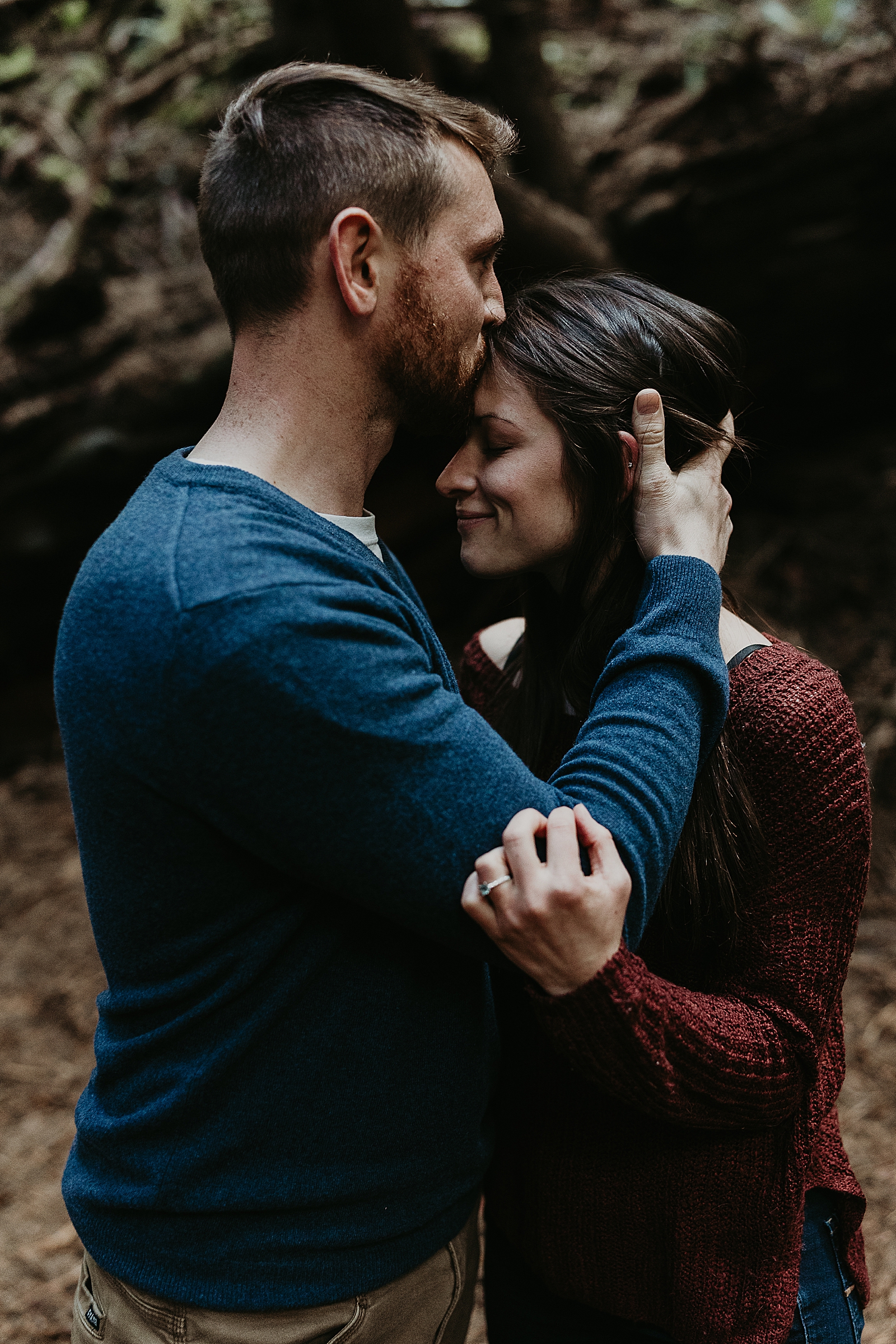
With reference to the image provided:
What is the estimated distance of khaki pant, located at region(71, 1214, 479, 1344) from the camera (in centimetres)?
137

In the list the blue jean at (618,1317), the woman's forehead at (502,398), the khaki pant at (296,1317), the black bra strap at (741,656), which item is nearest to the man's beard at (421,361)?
the woman's forehead at (502,398)

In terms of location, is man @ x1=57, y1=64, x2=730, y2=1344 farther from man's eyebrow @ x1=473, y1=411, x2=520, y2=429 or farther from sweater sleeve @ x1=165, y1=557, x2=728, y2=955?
man's eyebrow @ x1=473, y1=411, x2=520, y2=429

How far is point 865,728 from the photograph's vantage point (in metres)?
4.70

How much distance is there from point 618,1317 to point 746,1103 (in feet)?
1.66

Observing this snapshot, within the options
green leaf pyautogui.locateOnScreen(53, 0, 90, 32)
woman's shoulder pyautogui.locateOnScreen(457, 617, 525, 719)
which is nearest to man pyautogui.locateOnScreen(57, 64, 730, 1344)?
woman's shoulder pyautogui.locateOnScreen(457, 617, 525, 719)

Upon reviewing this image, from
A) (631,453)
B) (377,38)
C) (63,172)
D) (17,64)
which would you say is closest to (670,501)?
(631,453)

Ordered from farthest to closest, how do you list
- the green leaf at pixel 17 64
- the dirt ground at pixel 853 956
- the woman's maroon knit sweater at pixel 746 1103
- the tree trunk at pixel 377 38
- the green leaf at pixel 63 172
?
1. the green leaf at pixel 17 64
2. the green leaf at pixel 63 172
3. the dirt ground at pixel 853 956
4. the tree trunk at pixel 377 38
5. the woman's maroon knit sweater at pixel 746 1103

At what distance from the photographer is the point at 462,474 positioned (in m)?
1.84

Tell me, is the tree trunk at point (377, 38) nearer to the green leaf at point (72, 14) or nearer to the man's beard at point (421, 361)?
the man's beard at point (421, 361)

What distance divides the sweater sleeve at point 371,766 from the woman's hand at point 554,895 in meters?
0.03

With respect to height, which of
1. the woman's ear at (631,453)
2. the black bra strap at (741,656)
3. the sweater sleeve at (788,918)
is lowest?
the sweater sleeve at (788,918)

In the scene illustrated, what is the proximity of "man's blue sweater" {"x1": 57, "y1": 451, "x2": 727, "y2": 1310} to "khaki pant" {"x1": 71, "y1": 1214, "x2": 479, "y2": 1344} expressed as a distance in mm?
42

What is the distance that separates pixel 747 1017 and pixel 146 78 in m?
5.32

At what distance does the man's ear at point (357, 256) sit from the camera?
1396 mm
